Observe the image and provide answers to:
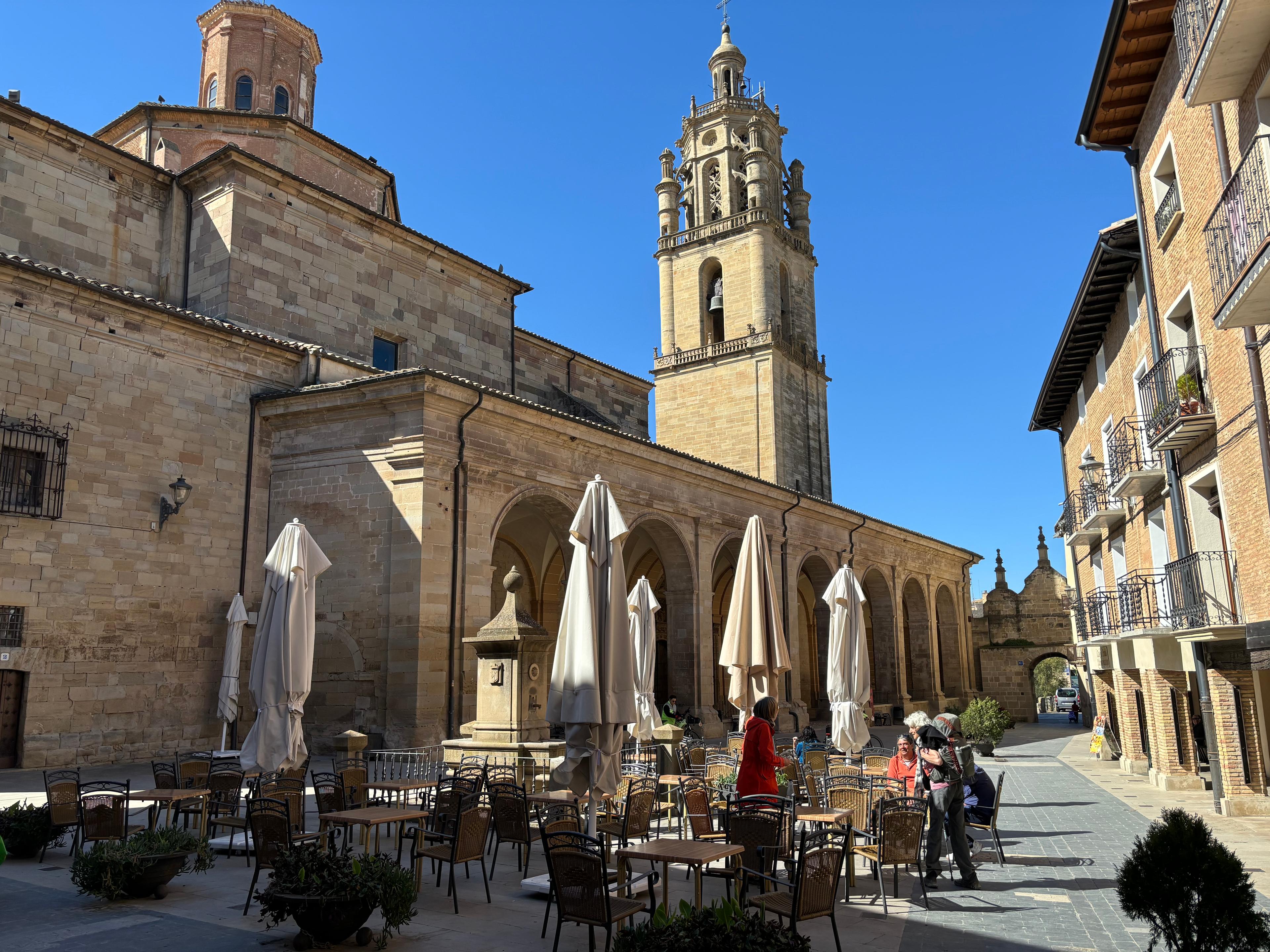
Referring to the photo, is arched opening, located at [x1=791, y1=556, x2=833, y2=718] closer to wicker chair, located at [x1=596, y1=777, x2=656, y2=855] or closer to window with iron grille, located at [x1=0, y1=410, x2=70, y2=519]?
wicker chair, located at [x1=596, y1=777, x2=656, y2=855]

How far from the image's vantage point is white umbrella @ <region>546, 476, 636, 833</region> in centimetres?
779

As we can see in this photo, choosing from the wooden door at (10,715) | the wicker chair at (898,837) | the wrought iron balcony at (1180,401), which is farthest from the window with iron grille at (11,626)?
the wrought iron balcony at (1180,401)

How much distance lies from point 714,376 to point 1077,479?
784 inches

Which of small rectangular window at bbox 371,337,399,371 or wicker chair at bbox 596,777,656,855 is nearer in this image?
wicker chair at bbox 596,777,656,855

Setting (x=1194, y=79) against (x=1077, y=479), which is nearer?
(x=1194, y=79)

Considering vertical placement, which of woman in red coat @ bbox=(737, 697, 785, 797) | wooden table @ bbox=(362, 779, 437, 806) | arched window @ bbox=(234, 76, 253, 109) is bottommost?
wooden table @ bbox=(362, 779, 437, 806)

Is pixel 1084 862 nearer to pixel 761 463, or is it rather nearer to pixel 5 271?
pixel 5 271

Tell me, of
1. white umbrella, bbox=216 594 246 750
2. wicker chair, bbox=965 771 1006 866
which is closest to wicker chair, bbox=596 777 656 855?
wicker chair, bbox=965 771 1006 866

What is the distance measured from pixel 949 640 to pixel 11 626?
110 ft

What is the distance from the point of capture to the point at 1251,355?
1025 centimetres

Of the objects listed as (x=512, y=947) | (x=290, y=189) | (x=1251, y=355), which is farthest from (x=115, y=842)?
(x=290, y=189)

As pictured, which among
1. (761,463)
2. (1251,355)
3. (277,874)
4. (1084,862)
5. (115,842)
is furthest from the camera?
(761,463)

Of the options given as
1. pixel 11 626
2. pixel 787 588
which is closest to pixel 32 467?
pixel 11 626

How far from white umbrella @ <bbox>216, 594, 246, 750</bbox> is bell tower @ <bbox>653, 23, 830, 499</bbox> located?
26.0 metres
